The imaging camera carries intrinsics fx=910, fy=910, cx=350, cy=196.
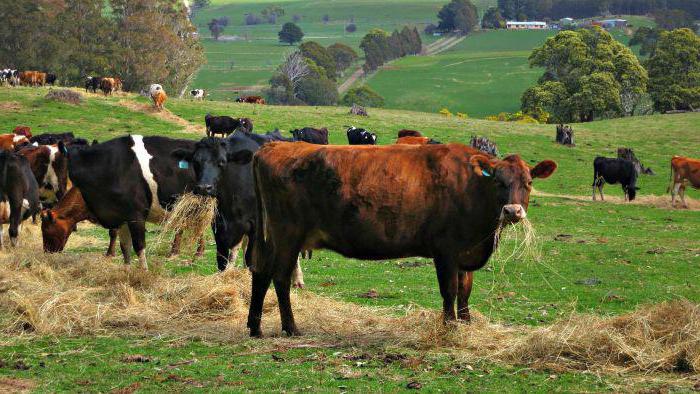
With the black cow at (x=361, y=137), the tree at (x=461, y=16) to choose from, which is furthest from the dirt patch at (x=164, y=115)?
the tree at (x=461, y=16)

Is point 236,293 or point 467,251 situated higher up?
point 467,251

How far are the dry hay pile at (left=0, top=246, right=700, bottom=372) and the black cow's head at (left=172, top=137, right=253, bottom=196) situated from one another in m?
1.30

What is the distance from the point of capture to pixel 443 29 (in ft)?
626

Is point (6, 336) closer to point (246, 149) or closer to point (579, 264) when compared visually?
point (246, 149)

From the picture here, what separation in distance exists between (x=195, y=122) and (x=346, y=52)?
99533 millimetres

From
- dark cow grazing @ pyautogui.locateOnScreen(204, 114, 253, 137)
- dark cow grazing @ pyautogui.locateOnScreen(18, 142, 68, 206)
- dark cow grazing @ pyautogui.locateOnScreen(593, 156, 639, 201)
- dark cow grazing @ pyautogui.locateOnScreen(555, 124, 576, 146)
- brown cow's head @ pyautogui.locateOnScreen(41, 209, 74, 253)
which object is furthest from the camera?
dark cow grazing @ pyautogui.locateOnScreen(555, 124, 576, 146)

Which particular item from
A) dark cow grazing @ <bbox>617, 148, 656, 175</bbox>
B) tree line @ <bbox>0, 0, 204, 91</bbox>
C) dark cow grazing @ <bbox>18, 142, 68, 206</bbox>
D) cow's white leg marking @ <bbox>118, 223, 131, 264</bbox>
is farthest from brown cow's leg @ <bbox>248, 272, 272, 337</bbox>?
tree line @ <bbox>0, 0, 204, 91</bbox>

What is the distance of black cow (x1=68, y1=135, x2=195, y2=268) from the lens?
1538cm

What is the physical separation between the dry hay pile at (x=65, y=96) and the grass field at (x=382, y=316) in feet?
92.7

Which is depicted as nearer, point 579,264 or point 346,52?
point 579,264

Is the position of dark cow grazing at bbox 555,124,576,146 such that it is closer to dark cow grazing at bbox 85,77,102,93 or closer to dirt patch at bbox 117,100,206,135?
dirt patch at bbox 117,100,206,135

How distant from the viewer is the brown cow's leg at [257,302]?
429 inches

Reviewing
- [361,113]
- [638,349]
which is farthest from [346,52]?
[638,349]

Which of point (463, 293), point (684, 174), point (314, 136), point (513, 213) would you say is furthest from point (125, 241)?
point (684, 174)
